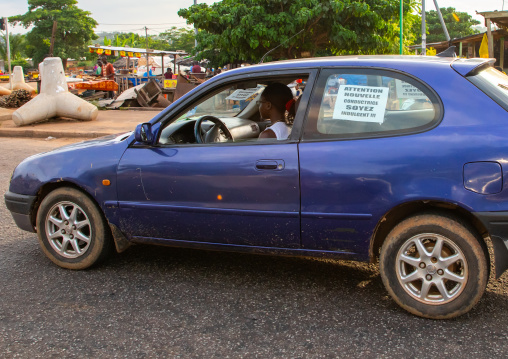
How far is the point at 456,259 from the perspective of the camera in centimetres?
323

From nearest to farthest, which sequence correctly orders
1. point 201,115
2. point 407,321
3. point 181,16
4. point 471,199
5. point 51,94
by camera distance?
point 471,199 → point 407,321 → point 201,115 → point 51,94 → point 181,16

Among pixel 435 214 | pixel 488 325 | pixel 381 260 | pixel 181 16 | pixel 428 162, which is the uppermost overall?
pixel 181 16

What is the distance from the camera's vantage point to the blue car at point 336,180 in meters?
Result: 3.19

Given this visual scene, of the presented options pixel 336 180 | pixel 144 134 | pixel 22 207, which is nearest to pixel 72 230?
pixel 22 207

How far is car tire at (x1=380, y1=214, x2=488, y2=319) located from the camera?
3.21m

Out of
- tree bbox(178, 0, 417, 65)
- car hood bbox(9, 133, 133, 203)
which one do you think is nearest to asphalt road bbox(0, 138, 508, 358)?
car hood bbox(9, 133, 133, 203)

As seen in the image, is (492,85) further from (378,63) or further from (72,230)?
(72,230)

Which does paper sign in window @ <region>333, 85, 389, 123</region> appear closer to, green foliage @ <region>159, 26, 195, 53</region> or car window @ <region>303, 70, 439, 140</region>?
car window @ <region>303, 70, 439, 140</region>

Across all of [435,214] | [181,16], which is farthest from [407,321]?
[181,16]

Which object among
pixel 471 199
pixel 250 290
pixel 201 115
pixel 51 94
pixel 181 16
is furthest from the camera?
pixel 181 16

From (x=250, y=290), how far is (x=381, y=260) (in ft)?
3.11

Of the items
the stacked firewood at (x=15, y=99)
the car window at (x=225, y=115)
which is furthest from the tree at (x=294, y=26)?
the car window at (x=225, y=115)

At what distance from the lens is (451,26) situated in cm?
6462

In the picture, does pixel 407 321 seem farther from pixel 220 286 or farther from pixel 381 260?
pixel 220 286
